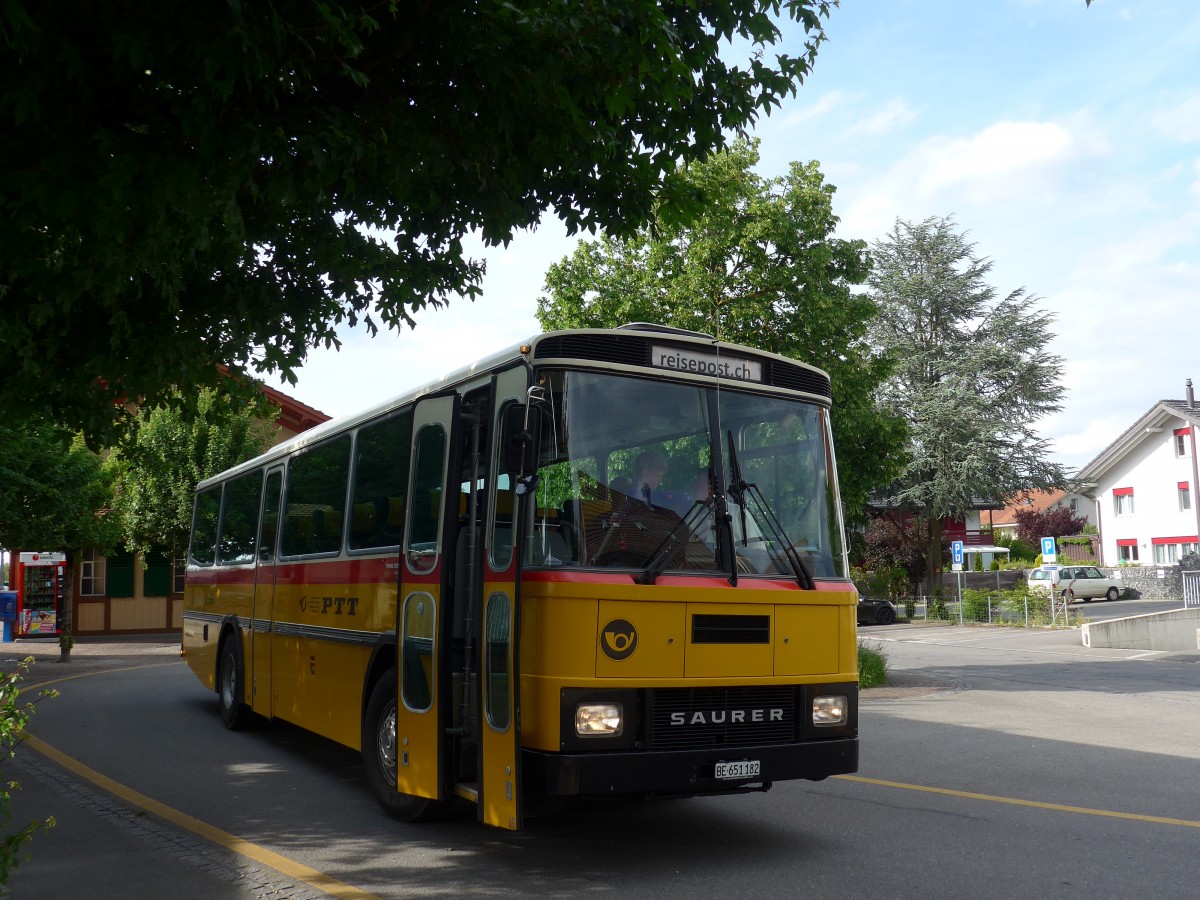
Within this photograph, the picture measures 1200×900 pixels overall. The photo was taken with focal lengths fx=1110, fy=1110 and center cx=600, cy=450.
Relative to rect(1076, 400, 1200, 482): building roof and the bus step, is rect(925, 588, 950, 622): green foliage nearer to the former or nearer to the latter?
rect(1076, 400, 1200, 482): building roof

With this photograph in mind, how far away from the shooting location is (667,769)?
20.2ft

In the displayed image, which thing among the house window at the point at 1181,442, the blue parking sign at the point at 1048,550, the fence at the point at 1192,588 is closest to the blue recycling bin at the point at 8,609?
the blue parking sign at the point at 1048,550

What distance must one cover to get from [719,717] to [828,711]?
0.85 meters

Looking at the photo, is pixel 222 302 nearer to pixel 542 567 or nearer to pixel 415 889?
pixel 542 567

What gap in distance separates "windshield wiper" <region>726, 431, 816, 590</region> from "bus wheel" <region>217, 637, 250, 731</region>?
756 centimetres

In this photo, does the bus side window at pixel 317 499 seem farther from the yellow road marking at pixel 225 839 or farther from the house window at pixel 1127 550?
the house window at pixel 1127 550

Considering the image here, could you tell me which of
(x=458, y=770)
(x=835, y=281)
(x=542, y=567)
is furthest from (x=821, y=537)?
(x=835, y=281)

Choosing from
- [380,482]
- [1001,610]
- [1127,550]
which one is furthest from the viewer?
[1127,550]

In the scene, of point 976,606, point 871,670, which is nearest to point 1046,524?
point 976,606

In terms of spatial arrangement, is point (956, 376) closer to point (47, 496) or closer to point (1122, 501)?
point (1122, 501)

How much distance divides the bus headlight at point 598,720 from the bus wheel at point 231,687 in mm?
7331

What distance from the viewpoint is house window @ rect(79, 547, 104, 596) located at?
3541cm

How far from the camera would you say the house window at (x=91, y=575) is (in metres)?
35.4

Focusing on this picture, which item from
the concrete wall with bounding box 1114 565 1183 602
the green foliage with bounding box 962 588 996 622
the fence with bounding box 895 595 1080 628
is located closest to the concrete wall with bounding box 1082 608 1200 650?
the fence with bounding box 895 595 1080 628
